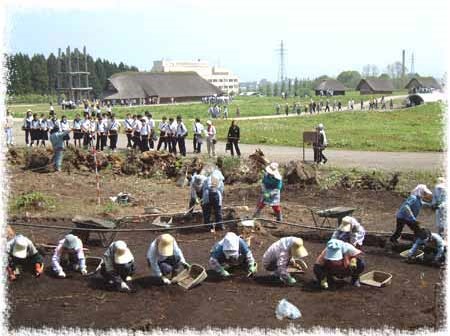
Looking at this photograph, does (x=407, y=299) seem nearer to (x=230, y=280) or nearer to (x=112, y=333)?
(x=230, y=280)

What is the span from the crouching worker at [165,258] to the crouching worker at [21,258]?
1943mm

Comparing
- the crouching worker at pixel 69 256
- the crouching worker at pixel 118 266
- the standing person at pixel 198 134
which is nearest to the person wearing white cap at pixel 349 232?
the crouching worker at pixel 118 266

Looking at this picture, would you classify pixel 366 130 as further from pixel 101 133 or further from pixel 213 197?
pixel 213 197

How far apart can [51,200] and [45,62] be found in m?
64.9

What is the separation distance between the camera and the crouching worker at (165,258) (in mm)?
9078

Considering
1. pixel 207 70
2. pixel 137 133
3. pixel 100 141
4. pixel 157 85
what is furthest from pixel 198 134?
pixel 207 70

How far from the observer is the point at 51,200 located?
15414 mm

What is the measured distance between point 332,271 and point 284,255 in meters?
0.83

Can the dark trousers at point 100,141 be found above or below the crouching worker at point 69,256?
above

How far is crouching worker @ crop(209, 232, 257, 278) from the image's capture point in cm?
928

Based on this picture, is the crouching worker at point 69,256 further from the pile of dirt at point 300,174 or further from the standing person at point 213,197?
the pile of dirt at point 300,174

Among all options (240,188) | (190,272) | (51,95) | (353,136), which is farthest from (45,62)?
(190,272)

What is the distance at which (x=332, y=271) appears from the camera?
9000 millimetres

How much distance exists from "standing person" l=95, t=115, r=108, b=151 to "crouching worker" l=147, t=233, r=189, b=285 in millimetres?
15783
